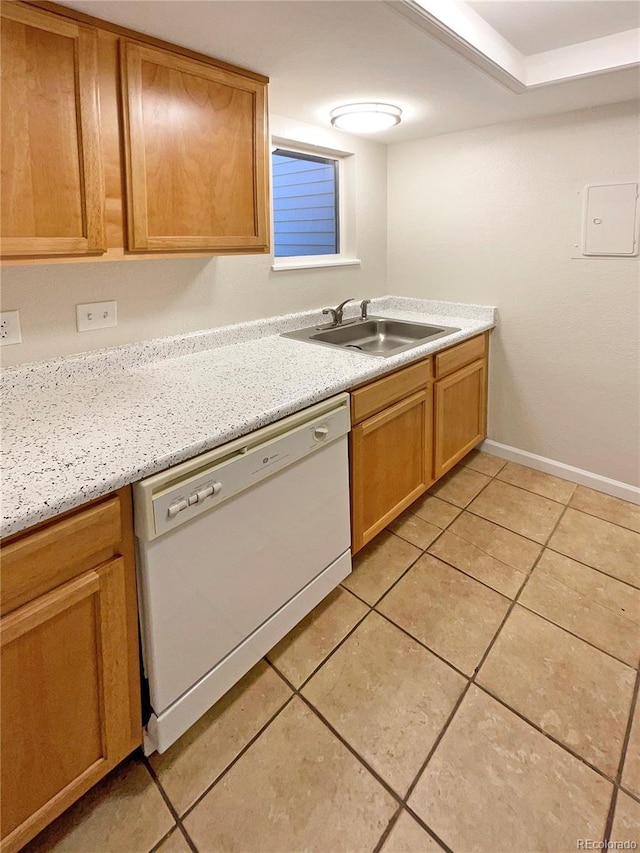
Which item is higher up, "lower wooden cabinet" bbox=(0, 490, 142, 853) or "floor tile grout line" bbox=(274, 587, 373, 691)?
"lower wooden cabinet" bbox=(0, 490, 142, 853)

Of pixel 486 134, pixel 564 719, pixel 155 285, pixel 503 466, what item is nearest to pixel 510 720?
pixel 564 719

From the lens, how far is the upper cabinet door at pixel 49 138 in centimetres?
120

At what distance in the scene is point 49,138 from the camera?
126 centimetres

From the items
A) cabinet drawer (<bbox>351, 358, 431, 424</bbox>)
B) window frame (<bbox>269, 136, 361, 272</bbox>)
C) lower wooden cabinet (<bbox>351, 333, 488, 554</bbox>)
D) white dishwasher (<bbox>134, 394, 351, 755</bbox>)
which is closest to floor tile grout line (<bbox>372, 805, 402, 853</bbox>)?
white dishwasher (<bbox>134, 394, 351, 755</bbox>)

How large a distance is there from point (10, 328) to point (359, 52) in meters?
1.43

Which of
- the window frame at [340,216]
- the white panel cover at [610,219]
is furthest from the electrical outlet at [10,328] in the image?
the white panel cover at [610,219]

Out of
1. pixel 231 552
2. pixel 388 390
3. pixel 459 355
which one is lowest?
pixel 231 552

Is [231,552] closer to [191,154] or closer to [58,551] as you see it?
[58,551]

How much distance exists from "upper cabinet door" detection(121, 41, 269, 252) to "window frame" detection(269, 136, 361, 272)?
2.37 ft

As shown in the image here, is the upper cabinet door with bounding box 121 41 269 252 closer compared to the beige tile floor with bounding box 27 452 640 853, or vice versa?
the beige tile floor with bounding box 27 452 640 853

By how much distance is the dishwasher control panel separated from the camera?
116 centimetres

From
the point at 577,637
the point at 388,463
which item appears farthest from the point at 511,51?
the point at 577,637

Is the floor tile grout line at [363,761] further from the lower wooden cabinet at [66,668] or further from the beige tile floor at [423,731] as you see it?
the lower wooden cabinet at [66,668]

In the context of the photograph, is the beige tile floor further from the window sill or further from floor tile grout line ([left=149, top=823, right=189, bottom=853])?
the window sill
